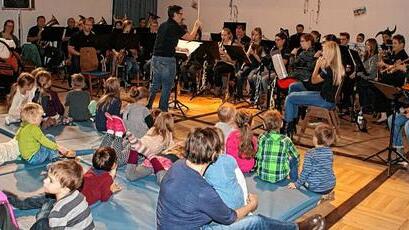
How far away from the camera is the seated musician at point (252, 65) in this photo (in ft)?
30.5

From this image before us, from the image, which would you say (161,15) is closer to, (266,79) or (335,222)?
(266,79)

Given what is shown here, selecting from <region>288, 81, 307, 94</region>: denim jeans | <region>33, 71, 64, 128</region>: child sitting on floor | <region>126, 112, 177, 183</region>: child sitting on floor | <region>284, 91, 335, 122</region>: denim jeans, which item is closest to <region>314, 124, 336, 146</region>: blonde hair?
<region>126, 112, 177, 183</region>: child sitting on floor

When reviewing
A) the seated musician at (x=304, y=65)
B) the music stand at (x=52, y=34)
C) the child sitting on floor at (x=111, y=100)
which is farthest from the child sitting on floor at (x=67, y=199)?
the music stand at (x=52, y=34)

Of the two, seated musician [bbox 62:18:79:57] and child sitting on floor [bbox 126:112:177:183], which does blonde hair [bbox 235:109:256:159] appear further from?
seated musician [bbox 62:18:79:57]

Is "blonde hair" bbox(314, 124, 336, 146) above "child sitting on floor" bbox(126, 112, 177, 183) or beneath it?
above

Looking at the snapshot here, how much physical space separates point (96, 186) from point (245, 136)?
1.39 m

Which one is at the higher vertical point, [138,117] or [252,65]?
[252,65]

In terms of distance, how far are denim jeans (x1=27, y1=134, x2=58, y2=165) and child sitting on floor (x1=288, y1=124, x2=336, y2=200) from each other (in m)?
2.40

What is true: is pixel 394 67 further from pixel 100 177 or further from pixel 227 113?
pixel 100 177

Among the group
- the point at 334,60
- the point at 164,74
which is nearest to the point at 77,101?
the point at 164,74

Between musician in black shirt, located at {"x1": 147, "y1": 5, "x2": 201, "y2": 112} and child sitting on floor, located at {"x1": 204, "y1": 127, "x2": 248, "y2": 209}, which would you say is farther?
musician in black shirt, located at {"x1": 147, "y1": 5, "x2": 201, "y2": 112}

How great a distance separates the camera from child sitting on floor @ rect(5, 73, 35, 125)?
5.91 meters

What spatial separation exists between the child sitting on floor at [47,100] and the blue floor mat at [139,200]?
156 centimetres

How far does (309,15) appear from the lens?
11.7m
